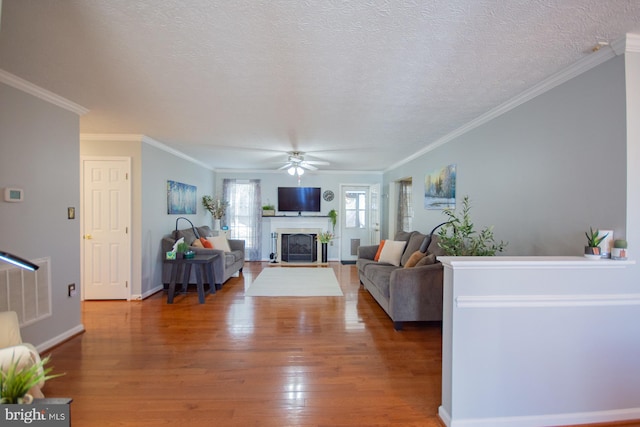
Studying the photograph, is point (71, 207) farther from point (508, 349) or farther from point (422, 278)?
point (508, 349)

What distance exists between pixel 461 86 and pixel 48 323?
4380 mm

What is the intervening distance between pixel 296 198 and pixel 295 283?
2.74 m

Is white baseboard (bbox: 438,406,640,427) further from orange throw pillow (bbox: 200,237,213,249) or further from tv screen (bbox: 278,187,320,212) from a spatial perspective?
tv screen (bbox: 278,187,320,212)

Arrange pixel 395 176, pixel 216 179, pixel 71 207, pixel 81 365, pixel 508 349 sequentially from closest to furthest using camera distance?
1. pixel 508 349
2. pixel 81 365
3. pixel 71 207
4. pixel 395 176
5. pixel 216 179

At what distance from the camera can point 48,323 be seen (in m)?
2.71

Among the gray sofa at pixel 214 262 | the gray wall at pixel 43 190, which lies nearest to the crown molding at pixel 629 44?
the gray wall at pixel 43 190

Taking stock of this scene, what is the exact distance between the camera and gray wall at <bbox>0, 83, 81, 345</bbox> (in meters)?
2.37

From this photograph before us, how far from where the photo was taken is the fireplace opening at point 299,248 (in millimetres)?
7117

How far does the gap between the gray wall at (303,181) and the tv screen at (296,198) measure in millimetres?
126

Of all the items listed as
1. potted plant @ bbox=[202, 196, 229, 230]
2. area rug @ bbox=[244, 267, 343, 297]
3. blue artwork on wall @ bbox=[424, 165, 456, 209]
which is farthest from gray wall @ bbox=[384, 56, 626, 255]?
potted plant @ bbox=[202, 196, 229, 230]

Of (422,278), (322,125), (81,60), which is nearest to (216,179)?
(322,125)

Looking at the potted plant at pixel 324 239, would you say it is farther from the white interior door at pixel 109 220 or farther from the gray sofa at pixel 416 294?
the white interior door at pixel 109 220

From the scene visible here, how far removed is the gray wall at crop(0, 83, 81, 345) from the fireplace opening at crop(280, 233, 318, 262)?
174 inches

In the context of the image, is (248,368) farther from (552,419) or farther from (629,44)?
(629,44)
